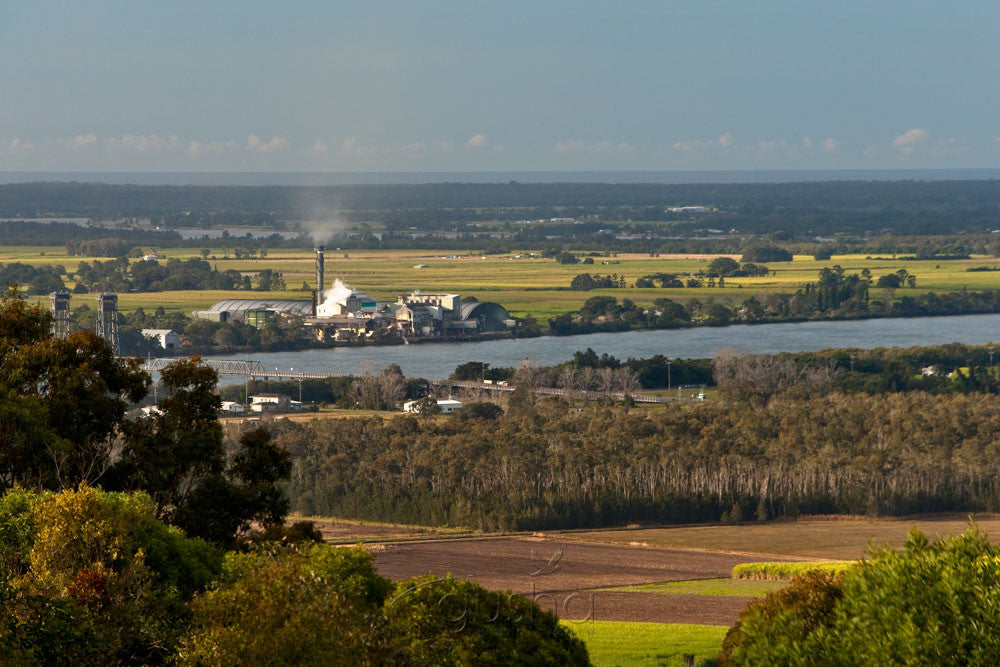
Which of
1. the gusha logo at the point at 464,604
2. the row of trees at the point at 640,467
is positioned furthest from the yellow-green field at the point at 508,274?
the gusha logo at the point at 464,604

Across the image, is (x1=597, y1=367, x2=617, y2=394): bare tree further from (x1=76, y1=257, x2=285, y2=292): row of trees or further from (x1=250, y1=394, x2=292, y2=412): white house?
(x1=76, y1=257, x2=285, y2=292): row of trees

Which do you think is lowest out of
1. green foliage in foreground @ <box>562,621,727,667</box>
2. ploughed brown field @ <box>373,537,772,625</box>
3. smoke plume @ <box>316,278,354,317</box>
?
smoke plume @ <box>316,278,354,317</box>

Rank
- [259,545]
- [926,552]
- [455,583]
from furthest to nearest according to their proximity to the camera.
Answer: [259,545] → [455,583] → [926,552]

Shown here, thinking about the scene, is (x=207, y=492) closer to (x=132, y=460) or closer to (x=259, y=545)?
(x=132, y=460)

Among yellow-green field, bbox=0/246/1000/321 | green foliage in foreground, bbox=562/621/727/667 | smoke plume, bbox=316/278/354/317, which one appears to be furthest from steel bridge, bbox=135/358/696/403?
green foliage in foreground, bbox=562/621/727/667

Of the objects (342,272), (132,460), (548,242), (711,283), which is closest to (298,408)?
(132,460)

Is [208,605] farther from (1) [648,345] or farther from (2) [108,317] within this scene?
(1) [648,345]
